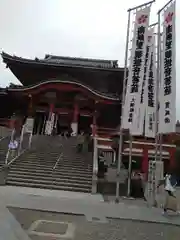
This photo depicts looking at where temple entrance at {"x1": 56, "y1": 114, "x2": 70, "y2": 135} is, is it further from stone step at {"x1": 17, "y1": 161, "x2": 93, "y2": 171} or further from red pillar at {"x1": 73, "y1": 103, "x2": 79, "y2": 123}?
stone step at {"x1": 17, "y1": 161, "x2": 93, "y2": 171}

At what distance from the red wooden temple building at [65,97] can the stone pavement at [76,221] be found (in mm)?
12025

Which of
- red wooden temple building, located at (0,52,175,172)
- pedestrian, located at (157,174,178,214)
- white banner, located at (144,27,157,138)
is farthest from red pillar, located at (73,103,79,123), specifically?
pedestrian, located at (157,174,178,214)

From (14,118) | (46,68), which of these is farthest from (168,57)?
(46,68)

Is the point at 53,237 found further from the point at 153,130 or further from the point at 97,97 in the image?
the point at 97,97

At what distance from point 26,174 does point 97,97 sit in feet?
39.1

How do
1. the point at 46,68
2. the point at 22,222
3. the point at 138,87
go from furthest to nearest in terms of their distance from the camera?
1. the point at 46,68
2. the point at 138,87
3. the point at 22,222

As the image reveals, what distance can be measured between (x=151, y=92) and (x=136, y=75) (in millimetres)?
972

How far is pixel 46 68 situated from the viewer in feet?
96.3

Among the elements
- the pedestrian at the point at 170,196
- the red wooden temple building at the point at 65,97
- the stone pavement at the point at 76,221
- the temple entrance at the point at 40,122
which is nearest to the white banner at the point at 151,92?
the pedestrian at the point at 170,196

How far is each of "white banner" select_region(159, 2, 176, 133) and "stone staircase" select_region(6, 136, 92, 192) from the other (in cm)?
522

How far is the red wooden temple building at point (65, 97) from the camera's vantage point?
25250mm

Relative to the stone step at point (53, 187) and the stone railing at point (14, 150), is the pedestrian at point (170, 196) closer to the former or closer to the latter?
the stone step at point (53, 187)

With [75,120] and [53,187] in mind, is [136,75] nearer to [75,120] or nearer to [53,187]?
[53,187]

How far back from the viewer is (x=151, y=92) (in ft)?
40.3
